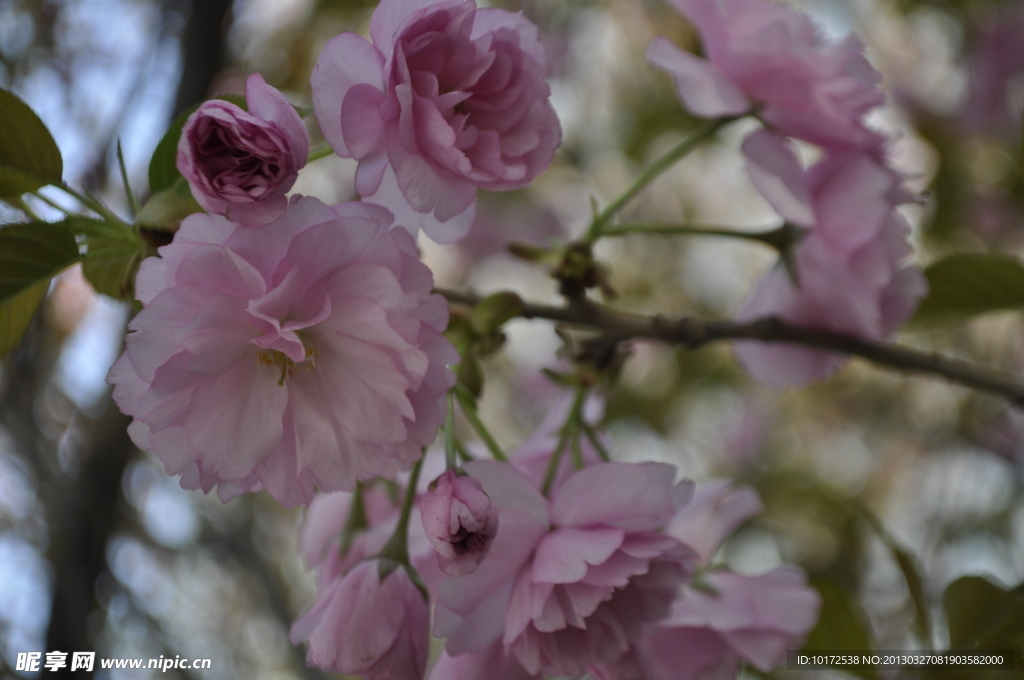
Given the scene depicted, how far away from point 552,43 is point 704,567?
2.11m

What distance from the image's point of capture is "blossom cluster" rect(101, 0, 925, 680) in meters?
0.49

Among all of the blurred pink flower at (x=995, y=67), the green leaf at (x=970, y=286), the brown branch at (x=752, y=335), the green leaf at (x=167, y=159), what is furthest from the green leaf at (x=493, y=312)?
the blurred pink flower at (x=995, y=67)

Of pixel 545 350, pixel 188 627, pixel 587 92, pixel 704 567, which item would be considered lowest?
pixel 188 627

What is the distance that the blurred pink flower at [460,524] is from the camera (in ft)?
1.70

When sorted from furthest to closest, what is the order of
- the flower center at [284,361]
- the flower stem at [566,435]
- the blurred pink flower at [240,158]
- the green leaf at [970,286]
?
1. the green leaf at [970,286]
2. the flower stem at [566,435]
3. the flower center at [284,361]
4. the blurred pink flower at [240,158]

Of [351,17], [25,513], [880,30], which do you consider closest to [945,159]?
[880,30]

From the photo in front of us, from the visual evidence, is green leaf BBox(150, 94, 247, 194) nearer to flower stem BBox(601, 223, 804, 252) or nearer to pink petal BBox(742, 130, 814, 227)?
flower stem BBox(601, 223, 804, 252)

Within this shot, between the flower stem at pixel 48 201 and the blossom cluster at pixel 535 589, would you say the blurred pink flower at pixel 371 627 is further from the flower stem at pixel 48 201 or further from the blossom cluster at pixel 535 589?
the flower stem at pixel 48 201

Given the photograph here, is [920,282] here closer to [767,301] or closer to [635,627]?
[767,301]

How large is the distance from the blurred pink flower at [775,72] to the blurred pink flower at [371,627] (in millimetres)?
506

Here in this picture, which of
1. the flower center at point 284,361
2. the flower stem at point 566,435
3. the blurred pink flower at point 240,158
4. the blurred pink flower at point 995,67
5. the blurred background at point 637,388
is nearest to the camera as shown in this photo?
the blurred pink flower at point 240,158

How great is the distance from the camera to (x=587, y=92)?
Answer: 105 inches

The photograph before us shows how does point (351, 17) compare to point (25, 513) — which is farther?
point (351, 17)

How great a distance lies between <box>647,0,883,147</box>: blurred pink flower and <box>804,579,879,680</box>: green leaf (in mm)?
495
